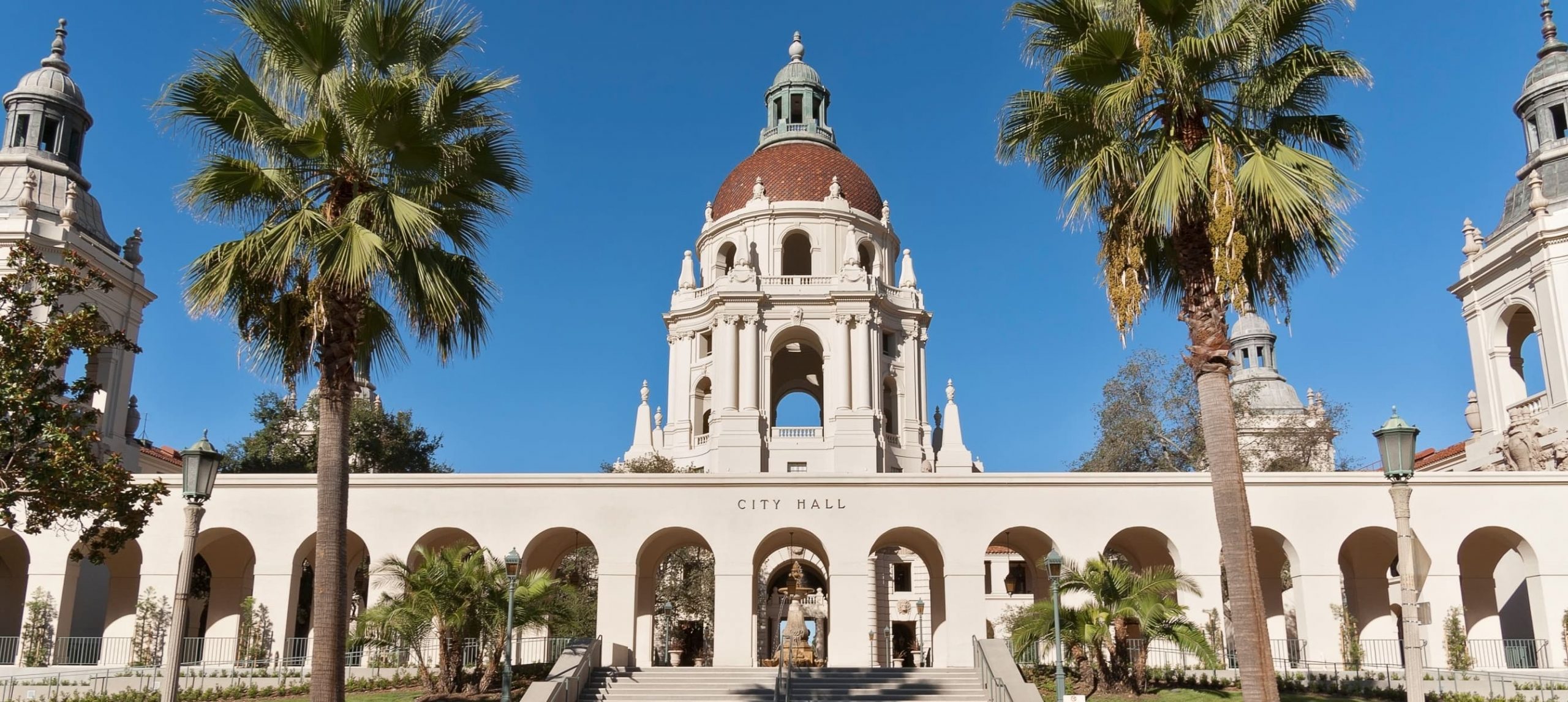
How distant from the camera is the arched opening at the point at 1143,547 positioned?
2850cm

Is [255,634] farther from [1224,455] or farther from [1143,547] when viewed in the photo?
[1224,455]

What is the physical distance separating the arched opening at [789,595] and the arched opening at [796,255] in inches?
463

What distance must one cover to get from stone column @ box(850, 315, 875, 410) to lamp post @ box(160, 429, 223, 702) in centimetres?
3127

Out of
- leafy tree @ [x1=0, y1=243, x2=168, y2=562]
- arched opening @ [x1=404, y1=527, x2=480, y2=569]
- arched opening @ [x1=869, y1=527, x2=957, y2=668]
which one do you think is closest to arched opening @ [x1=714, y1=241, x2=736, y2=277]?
arched opening @ [x1=869, y1=527, x2=957, y2=668]

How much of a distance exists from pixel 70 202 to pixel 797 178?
25.8 metres

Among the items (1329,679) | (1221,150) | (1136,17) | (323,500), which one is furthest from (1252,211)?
(1329,679)

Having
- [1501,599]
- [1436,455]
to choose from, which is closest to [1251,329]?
[1436,455]

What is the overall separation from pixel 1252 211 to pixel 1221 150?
2.93 ft

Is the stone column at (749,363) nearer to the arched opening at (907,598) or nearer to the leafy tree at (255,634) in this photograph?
the arched opening at (907,598)

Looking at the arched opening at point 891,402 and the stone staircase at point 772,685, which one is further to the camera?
the arched opening at point 891,402

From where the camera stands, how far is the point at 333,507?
13961 millimetres

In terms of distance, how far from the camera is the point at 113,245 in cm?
3803

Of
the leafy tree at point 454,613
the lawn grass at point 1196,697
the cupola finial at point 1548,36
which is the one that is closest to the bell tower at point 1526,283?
the cupola finial at point 1548,36

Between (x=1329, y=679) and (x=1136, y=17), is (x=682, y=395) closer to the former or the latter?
(x=1329, y=679)
